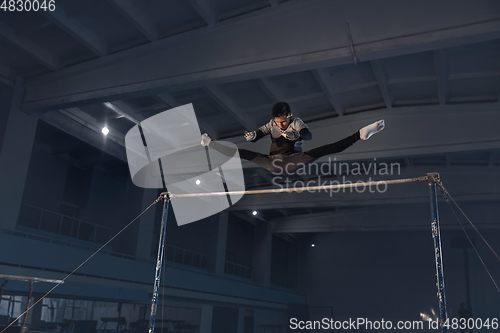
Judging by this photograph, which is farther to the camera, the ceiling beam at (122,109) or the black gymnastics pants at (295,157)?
the ceiling beam at (122,109)

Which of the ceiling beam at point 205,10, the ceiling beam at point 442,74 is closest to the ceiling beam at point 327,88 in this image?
the ceiling beam at point 442,74

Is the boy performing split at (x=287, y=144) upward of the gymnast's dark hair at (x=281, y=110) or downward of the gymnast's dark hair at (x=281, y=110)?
downward

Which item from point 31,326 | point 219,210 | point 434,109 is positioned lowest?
point 31,326

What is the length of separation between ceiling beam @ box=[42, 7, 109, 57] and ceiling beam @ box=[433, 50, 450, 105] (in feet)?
20.0

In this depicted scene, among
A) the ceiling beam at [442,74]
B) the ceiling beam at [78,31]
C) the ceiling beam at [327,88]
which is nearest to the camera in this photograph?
the ceiling beam at [78,31]

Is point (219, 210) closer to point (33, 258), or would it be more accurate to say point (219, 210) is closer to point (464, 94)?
point (33, 258)

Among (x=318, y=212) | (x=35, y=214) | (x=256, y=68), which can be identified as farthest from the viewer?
(x=318, y=212)

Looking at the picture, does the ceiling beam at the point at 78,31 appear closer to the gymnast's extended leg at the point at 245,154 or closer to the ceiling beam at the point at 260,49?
the ceiling beam at the point at 260,49

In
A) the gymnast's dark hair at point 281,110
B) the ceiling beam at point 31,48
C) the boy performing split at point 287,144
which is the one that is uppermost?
the ceiling beam at point 31,48

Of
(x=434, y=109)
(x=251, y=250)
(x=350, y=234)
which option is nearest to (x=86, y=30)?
(x=434, y=109)

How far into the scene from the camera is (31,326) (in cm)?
1002

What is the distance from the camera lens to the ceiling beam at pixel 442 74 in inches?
283

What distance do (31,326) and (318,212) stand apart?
12.3 metres

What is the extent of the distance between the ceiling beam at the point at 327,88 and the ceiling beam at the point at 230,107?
81.5 inches
